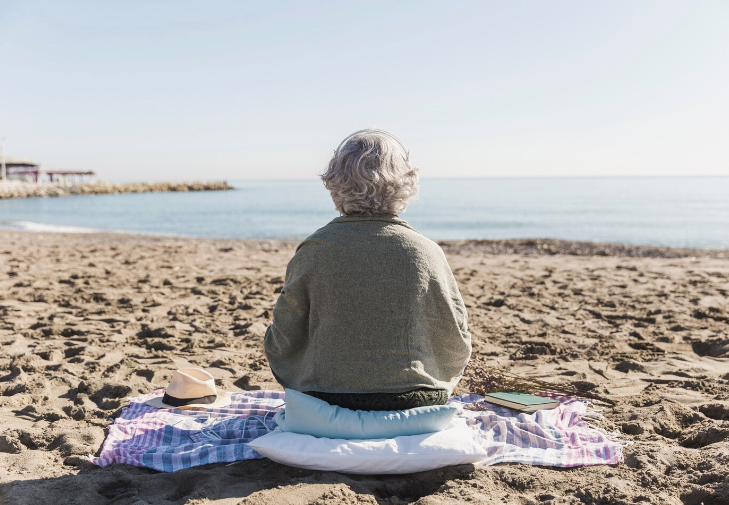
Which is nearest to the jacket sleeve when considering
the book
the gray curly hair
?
the gray curly hair

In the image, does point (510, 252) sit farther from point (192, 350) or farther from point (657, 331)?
point (192, 350)

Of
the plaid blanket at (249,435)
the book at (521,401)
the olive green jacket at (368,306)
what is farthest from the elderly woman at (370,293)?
the book at (521,401)

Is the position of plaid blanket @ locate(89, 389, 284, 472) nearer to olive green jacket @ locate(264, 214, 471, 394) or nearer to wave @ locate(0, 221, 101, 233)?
olive green jacket @ locate(264, 214, 471, 394)

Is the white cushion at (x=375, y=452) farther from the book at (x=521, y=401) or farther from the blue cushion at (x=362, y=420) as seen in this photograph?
the book at (x=521, y=401)

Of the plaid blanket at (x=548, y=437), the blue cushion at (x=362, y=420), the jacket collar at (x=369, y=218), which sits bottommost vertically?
the plaid blanket at (x=548, y=437)

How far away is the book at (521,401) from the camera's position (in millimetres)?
3221

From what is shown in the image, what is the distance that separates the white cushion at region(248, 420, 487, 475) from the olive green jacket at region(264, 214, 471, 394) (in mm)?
222

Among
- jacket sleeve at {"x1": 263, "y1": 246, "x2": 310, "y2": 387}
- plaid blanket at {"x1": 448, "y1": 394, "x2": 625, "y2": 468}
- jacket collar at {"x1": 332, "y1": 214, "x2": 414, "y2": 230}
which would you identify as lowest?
plaid blanket at {"x1": 448, "y1": 394, "x2": 625, "y2": 468}

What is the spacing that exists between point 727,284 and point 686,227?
57.3 feet

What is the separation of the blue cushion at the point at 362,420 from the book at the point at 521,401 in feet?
2.73

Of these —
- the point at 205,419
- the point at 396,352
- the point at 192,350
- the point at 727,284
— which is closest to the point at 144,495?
the point at 205,419

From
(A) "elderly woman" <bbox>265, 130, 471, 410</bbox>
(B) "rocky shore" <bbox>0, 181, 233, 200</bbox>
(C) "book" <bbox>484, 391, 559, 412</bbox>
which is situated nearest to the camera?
(A) "elderly woman" <bbox>265, 130, 471, 410</bbox>

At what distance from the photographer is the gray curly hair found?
2455 millimetres

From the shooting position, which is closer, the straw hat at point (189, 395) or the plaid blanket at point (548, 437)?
the plaid blanket at point (548, 437)
